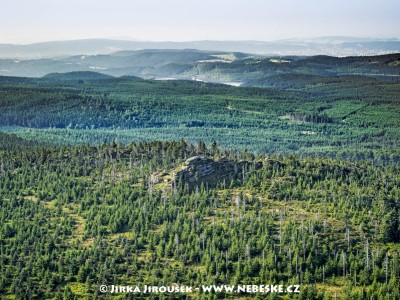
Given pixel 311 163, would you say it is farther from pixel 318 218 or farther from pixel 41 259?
pixel 41 259

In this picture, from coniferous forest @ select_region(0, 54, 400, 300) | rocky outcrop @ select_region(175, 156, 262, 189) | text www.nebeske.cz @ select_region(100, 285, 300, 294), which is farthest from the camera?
rocky outcrop @ select_region(175, 156, 262, 189)

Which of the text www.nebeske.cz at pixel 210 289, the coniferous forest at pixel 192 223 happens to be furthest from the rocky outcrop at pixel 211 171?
the text www.nebeske.cz at pixel 210 289

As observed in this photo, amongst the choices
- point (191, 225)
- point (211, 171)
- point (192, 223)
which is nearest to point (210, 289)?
point (191, 225)

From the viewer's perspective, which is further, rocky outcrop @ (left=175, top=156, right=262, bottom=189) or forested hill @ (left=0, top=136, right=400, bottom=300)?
rocky outcrop @ (left=175, top=156, right=262, bottom=189)

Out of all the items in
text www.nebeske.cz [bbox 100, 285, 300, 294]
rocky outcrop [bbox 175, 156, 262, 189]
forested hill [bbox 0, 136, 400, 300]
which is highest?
rocky outcrop [bbox 175, 156, 262, 189]

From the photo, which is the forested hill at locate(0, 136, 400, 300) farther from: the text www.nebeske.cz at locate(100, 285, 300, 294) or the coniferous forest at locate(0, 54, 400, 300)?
the text www.nebeske.cz at locate(100, 285, 300, 294)

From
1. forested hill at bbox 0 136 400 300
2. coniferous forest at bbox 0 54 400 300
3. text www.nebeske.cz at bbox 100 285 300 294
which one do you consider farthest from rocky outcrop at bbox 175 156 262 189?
text www.nebeske.cz at bbox 100 285 300 294

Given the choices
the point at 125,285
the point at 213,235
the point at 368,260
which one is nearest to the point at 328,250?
the point at 368,260

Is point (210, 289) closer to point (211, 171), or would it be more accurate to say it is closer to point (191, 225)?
point (191, 225)

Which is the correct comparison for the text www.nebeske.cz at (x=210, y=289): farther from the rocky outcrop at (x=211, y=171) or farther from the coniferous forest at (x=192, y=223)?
the rocky outcrop at (x=211, y=171)
